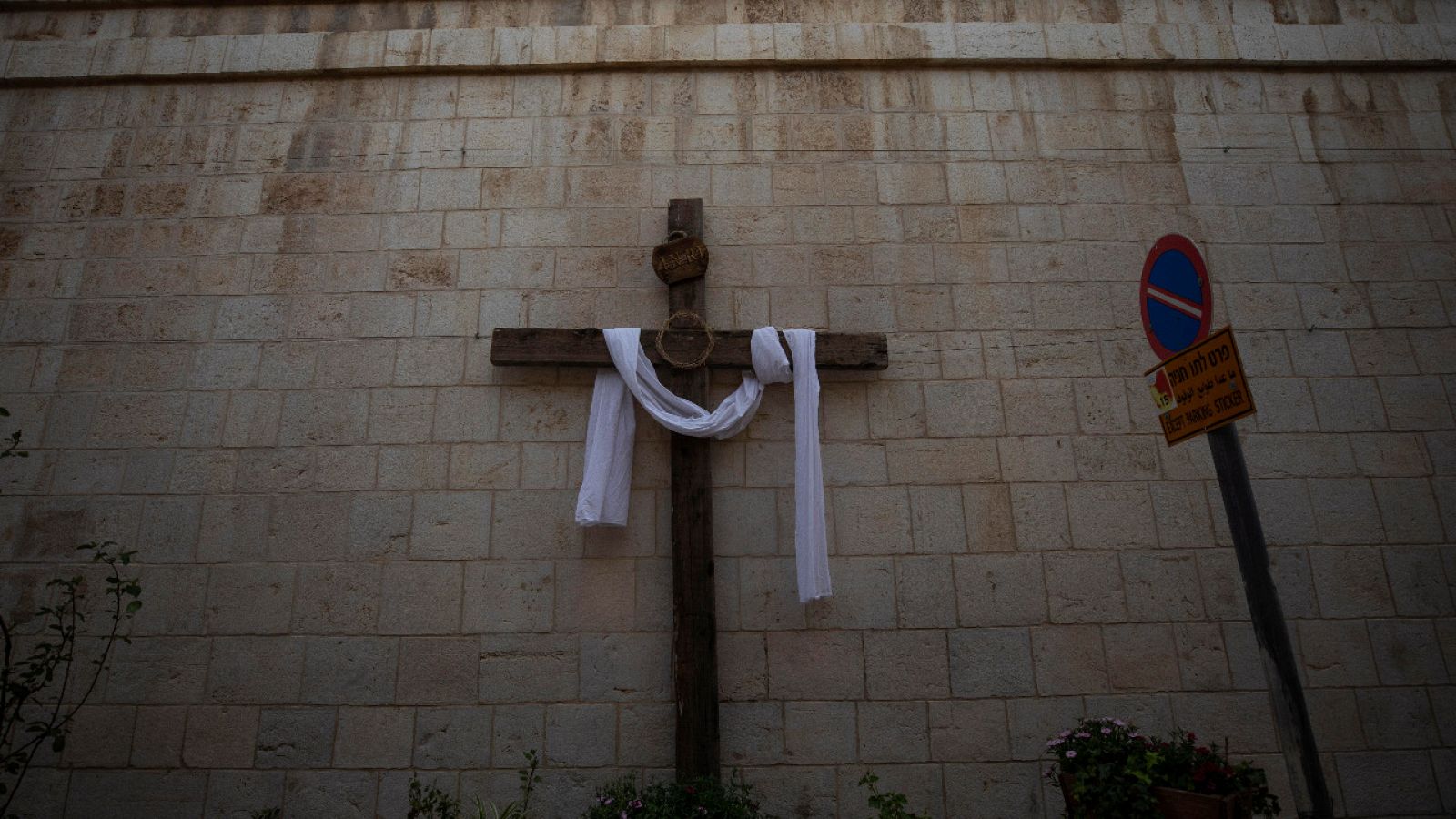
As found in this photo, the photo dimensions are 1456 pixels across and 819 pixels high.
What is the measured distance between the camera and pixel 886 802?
3738 millimetres

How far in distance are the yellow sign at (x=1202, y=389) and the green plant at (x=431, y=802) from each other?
3.50m

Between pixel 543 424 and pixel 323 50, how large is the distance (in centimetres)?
294

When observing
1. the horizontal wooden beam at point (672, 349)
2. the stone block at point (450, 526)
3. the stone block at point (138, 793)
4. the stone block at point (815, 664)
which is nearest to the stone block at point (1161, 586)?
the stone block at point (815, 664)

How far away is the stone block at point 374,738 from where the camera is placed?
4.24 m

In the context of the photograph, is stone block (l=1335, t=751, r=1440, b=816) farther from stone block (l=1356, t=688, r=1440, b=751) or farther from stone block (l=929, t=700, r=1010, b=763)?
stone block (l=929, t=700, r=1010, b=763)

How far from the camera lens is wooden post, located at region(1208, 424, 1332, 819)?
2.64 meters

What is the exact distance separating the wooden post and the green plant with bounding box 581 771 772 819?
2.13 meters

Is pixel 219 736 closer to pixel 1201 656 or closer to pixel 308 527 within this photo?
pixel 308 527

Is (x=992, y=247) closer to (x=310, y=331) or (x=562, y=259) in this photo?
(x=562, y=259)

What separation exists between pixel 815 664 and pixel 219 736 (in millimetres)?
2992

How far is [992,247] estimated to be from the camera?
201 inches

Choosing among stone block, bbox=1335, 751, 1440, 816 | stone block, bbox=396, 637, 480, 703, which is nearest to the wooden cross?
stone block, bbox=396, 637, 480, 703

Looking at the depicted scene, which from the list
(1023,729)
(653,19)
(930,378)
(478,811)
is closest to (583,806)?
(478,811)

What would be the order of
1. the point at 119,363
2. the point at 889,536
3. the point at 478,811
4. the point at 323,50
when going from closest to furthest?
the point at 478,811 → the point at 889,536 → the point at 119,363 → the point at 323,50
